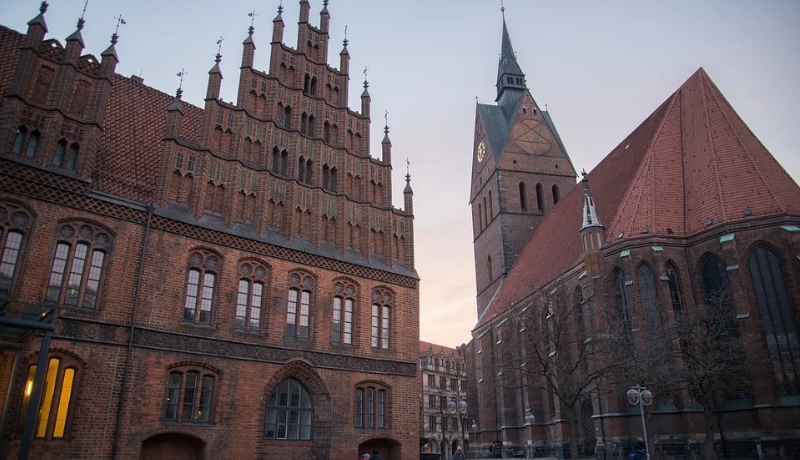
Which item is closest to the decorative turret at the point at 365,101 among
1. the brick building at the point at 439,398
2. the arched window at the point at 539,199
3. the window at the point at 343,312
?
the window at the point at 343,312

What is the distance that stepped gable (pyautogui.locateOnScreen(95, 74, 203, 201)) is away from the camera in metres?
16.9

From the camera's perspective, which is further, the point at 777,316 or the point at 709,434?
the point at 777,316

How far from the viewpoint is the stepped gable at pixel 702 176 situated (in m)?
23.8

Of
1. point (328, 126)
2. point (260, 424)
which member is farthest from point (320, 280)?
point (328, 126)

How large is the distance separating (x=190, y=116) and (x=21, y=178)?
7.93 m

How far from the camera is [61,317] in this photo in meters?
14.2

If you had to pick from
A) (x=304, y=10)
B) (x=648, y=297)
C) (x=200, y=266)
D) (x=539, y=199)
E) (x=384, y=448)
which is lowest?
(x=384, y=448)

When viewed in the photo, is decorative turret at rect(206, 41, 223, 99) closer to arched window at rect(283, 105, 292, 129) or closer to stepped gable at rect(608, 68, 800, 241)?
arched window at rect(283, 105, 292, 129)

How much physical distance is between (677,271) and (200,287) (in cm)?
1986

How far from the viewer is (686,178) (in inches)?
1062

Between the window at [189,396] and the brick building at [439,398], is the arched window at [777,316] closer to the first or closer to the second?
the window at [189,396]

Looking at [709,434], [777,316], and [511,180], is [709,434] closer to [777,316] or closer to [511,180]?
[777,316]

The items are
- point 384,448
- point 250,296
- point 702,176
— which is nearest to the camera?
point 250,296

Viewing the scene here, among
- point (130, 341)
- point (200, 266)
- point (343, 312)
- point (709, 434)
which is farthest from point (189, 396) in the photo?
point (709, 434)
